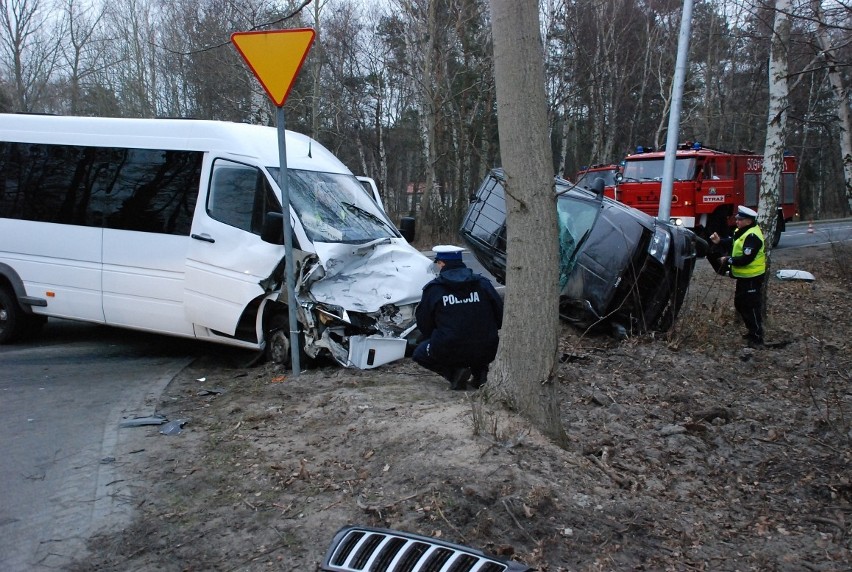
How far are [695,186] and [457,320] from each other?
47.1 feet

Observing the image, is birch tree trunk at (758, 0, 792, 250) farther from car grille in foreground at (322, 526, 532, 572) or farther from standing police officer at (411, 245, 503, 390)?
car grille in foreground at (322, 526, 532, 572)

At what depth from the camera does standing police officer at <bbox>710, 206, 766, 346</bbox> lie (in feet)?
29.0

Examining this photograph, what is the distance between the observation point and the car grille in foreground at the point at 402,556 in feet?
10.3

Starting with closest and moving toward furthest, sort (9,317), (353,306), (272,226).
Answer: (272,226) → (353,306) → (9,317)

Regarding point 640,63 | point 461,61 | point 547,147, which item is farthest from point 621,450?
point 640,63

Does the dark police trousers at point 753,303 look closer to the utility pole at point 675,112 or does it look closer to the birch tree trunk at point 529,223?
the utility pole at point 675,112

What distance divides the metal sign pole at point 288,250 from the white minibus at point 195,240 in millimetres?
145

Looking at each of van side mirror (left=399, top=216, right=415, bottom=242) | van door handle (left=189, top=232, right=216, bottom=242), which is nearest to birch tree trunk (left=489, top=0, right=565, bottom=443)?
van door handle (left=189, top=232, right=216, bottom=242)

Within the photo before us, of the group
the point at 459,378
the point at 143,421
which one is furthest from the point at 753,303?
the point at 143,421

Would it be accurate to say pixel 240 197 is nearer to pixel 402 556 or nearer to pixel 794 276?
pixel 402 556

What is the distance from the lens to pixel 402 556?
10.6 ft

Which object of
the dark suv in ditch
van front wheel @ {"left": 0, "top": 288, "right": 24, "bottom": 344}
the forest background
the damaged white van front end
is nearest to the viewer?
the damaged white van front end

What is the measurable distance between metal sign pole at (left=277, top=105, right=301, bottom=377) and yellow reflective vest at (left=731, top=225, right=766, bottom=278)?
5355 millimetres

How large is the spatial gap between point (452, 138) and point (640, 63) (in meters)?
12.2
